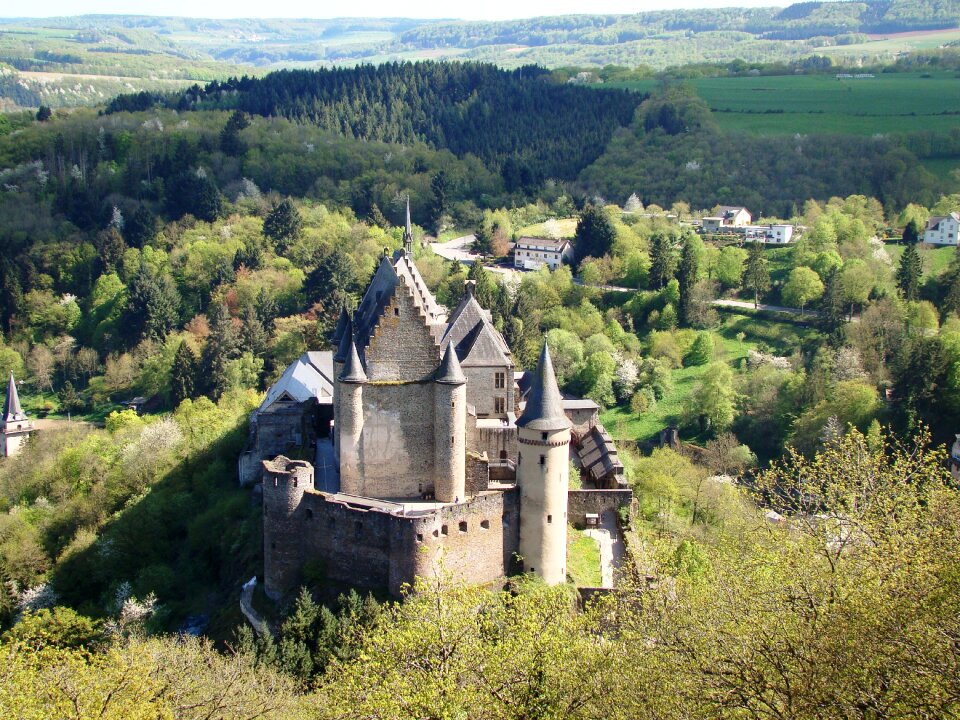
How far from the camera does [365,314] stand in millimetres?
34438

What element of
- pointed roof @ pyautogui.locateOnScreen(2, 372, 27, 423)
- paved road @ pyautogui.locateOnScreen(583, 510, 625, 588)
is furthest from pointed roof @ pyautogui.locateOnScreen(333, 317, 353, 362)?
pointed roof @ pyautogui.locateOnScreen(2, 372, 27, 423)

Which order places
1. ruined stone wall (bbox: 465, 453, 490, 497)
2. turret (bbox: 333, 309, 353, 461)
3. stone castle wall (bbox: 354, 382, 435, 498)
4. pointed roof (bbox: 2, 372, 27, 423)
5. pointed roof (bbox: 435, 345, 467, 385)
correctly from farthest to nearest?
pointed roof (bbox: 2, 372, 27, 423), ruined stone wall (bbox: 465, 453, 490, 497), turret (bbox: 333, 309, 353, 461), stone castle wall (bbox: 354, 382, 435, 498), pointed roof (bbox: 435, 345, 467, 385)

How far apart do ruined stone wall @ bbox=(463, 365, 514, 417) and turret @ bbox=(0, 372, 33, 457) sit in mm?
37979

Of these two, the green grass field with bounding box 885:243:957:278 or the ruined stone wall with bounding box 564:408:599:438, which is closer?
the ruined stone wall with bounding box 564:408:599:438

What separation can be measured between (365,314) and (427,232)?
69107mm

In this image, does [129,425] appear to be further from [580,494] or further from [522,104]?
[522,104]

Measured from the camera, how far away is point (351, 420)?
32.0 meters

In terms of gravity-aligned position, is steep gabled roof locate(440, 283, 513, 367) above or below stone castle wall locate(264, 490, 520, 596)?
above

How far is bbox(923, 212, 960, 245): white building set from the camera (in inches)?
3150

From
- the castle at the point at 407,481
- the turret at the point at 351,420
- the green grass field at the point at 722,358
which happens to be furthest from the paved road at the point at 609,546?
the green grass field at the point at 722,358

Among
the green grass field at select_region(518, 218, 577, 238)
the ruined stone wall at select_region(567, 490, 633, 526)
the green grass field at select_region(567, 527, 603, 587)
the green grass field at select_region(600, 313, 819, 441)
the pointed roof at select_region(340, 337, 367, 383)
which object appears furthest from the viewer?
the green grass field at select_region(518, 218, 577, 238)

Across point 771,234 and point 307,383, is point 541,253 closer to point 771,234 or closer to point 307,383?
point 771,234

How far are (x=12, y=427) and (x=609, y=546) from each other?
1853 inches

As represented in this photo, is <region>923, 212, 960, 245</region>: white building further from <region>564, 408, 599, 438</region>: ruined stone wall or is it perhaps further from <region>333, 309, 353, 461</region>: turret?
<region>333, 309, 353, 461</region>: turret
